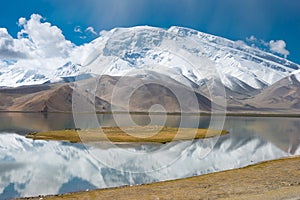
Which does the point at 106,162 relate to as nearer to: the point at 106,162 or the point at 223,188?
the point at 106,162

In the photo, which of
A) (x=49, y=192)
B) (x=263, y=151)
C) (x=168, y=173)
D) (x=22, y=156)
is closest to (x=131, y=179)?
(x=168, y=173)

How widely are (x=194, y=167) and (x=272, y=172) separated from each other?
1160cm

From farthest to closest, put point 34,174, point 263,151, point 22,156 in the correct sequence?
point 263,151 → point 22,156 → point 34,174

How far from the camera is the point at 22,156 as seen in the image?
5931 centimetres

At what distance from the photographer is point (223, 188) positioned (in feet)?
107

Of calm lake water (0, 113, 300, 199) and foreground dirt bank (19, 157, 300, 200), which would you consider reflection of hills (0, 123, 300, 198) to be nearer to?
calm lake water (0, 113, 300, 199)

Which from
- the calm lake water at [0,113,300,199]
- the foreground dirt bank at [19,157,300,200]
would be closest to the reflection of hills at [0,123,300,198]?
the calm lake water at [0,113,300,199]

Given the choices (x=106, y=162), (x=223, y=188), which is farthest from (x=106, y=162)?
(x=223, y=188)

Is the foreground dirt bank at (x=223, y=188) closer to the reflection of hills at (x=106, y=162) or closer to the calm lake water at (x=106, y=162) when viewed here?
the calm lake water at (x=106, y=162)

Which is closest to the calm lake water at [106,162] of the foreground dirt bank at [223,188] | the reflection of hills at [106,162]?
the reflection of hills at [106,162]

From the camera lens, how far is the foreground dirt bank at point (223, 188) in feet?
93.3

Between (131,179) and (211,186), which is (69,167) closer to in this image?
(131,179)

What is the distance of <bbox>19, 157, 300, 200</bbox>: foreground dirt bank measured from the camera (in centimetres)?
2845

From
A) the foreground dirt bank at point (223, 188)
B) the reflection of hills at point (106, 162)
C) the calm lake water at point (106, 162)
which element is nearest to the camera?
the foreground dirt bank at point (223, 188)
